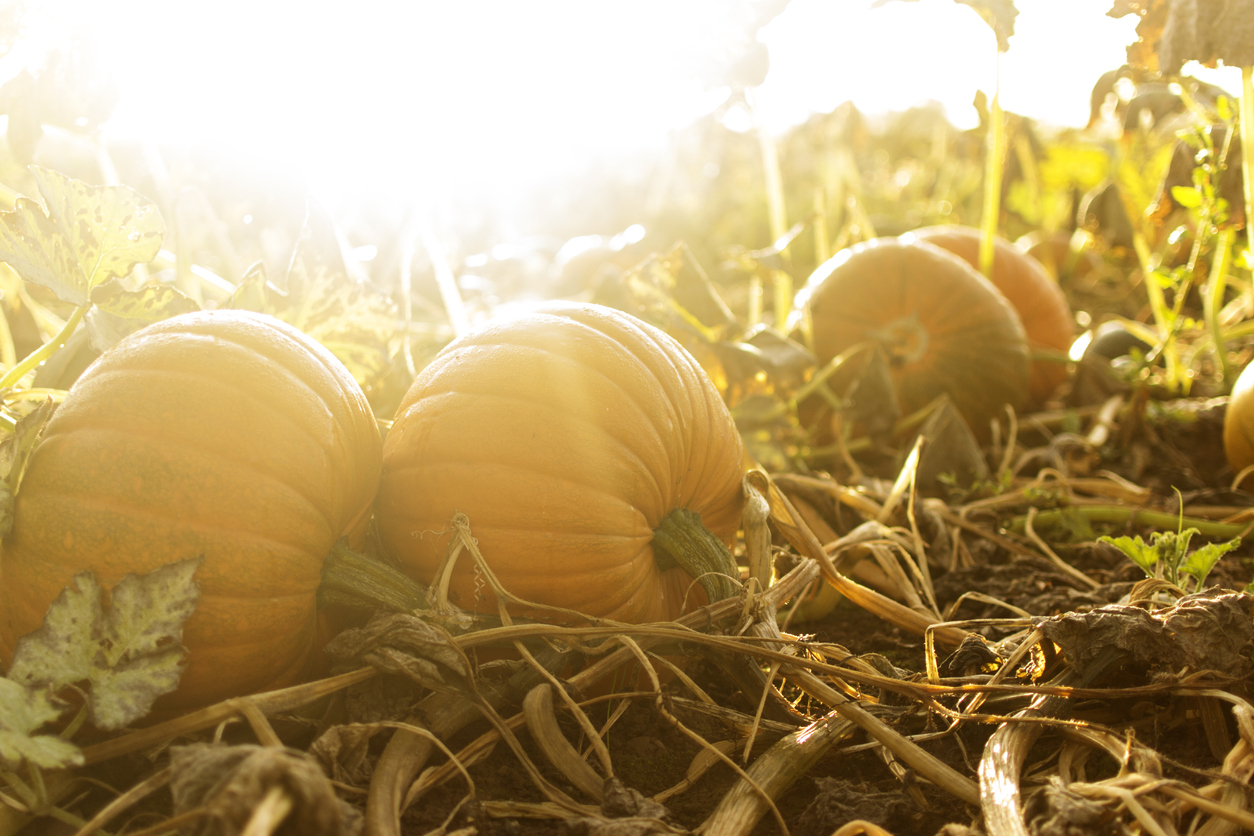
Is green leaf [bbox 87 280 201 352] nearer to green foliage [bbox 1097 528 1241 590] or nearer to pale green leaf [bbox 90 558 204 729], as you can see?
pale green leaf [bbox 90 558 204 729]

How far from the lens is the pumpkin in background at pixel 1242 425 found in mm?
2410

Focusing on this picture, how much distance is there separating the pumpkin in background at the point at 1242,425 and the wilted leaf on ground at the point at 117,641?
2.65 metres

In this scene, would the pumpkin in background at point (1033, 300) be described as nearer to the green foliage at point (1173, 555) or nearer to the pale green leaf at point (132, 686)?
the green foliage at point (1173, 555)

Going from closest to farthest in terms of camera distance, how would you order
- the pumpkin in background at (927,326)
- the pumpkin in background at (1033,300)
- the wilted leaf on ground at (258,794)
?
the wilted leaf on ground at (258,794) < the pumpkin in background at (927,326) < the pumpkin in background at (1033,300)

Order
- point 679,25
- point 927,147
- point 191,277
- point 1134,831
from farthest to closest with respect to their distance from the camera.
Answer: point 927,147 → point 679,25 → point 191,277 → point 1134,831

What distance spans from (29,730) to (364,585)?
46cm

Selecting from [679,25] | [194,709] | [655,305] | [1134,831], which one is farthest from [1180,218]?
[194,709]

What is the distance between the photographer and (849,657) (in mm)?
1422

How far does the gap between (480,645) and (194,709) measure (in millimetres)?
459

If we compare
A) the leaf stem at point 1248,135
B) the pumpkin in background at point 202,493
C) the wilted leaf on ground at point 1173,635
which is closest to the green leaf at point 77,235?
the pumpkin in background at point 202,493

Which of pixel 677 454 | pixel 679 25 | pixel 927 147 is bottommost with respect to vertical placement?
pixel 927 147

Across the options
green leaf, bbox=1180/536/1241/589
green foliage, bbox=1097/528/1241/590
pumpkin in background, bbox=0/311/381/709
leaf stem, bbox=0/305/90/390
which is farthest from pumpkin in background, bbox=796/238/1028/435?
leaf stem, bbox=0/305/90/390

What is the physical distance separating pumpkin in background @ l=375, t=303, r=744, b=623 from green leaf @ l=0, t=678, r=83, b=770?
0.57 meters

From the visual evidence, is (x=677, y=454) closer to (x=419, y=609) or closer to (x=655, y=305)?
(x=419, y=609)
